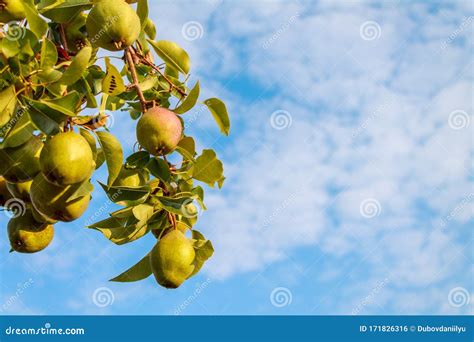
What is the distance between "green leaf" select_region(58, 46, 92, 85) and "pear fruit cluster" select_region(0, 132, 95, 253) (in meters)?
0.20

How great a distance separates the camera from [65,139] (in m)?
2.12

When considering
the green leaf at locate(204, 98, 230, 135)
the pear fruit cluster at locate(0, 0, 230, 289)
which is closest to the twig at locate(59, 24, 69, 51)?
the pear fruit cluster at locate(0, 0, 230, 289)

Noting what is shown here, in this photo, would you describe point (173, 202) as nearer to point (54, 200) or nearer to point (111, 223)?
point (111, 223)

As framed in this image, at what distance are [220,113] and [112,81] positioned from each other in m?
0.53

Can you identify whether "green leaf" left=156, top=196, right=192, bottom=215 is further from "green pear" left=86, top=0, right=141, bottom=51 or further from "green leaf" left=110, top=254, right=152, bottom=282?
"green pear" left=86, top=0, right=141, bottom=51

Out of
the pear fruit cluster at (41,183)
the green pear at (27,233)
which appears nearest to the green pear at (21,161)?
the pear fruit cluster at (41,183)

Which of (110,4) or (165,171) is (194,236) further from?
(110,4)

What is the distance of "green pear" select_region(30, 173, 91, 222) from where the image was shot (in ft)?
7.48

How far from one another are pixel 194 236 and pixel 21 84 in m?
1.00

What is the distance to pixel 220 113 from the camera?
2596 millimetres

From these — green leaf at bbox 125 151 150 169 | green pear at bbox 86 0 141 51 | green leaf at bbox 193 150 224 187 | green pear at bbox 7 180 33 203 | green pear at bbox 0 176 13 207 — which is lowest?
green pear at bbox 0 176 13 207

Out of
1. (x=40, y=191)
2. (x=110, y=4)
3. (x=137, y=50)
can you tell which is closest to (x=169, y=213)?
(x=40, y=191)

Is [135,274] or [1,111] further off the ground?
[1,111]

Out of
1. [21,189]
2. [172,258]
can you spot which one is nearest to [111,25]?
[21,189]
